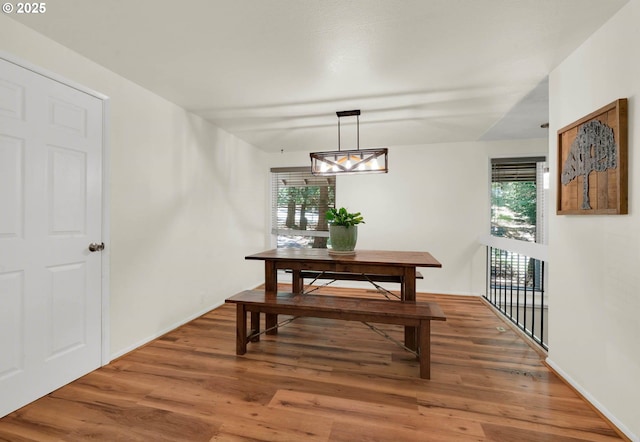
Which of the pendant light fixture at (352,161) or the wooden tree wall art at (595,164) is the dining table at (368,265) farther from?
the wooden tree wall art at (595,164)

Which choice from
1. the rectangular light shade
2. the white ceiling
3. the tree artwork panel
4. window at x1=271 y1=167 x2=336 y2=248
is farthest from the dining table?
window at x1=271 y1=167 x2=336 y2=248

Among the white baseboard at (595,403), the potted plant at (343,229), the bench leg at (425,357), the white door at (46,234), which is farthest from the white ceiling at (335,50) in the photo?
the white baseboard at (595,403)

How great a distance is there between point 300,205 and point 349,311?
3070 mm

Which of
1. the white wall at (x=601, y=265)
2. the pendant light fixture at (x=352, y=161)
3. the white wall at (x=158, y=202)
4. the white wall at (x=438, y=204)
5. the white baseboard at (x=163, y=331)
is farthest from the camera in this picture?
the white wall at (x=438, y=204)

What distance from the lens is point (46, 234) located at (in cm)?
195

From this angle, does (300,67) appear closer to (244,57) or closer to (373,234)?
(244,57)

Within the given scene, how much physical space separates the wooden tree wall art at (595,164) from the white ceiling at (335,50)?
1.85 ft

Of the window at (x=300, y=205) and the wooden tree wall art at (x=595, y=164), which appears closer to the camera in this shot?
the wooden tree wall art at (x=595, y=164)

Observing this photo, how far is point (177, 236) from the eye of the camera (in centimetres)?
313

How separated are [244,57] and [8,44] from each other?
53.6 inches

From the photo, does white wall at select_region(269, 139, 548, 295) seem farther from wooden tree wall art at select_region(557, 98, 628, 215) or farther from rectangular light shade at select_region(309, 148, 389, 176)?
wooden tree wall art at select_region(557, 98, 628, 215)

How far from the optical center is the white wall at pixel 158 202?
2.34 meters

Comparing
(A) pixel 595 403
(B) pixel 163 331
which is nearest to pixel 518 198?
(A) pixel 595 403

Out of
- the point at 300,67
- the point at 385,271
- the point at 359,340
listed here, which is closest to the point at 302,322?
the point at 359,340
